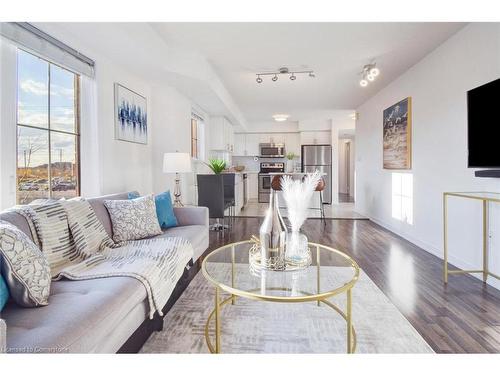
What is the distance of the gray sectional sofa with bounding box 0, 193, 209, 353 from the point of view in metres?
0.97

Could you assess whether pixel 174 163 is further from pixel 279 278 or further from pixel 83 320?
pixel 83 320

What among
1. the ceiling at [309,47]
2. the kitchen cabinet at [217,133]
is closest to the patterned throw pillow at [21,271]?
the ceiling at [309,47]

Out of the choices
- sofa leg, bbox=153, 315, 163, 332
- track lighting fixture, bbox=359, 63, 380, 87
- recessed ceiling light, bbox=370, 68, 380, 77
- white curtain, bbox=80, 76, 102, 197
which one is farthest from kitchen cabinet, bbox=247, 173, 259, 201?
sofa leg, bbox=153, 315, 163, 332

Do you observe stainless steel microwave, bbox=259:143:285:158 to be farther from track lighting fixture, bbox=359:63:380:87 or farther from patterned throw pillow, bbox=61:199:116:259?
patterned throw pillow, bbox=61:199:116:259

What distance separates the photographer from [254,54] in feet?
11.0

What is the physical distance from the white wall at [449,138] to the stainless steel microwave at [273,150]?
14.7ft

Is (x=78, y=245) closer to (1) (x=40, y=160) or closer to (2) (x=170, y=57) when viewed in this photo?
(1) (x=40, y=160)

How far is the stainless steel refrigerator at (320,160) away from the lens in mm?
8047

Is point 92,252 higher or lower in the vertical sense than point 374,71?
lower

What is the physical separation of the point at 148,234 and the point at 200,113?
152 inches

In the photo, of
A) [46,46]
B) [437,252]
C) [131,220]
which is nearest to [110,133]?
[46,46]

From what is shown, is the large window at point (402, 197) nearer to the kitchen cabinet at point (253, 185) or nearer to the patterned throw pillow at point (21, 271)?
the patterned throw pillow at point (21, 271)

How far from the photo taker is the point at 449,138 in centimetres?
296

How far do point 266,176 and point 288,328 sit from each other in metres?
7.09
